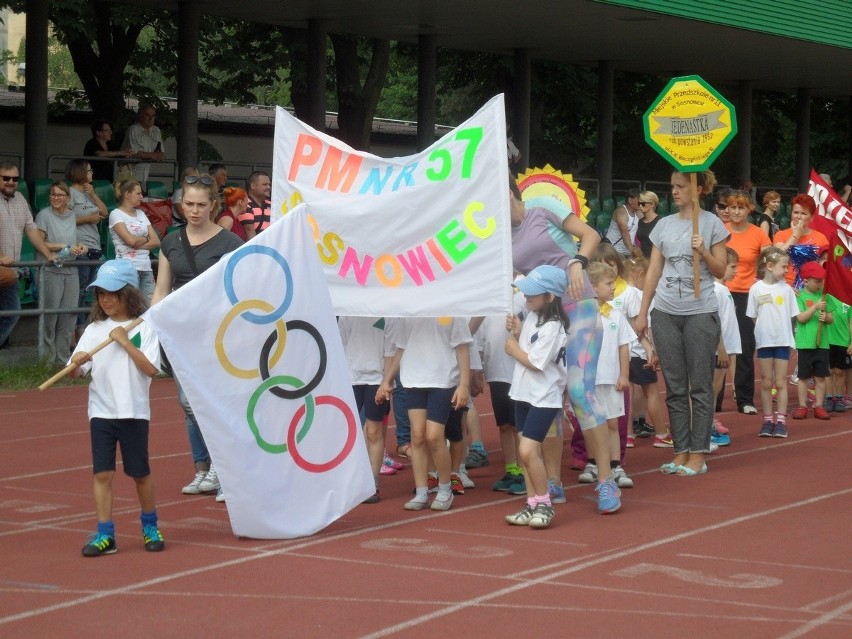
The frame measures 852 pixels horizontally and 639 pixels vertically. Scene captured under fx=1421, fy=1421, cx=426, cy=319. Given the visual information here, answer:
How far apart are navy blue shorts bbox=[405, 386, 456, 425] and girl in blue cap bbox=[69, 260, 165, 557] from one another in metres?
1.79

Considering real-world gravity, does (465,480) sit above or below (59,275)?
below

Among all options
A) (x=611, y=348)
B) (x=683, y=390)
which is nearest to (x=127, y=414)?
(x=611, y=348)

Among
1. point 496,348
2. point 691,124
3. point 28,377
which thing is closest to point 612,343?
point 496,348

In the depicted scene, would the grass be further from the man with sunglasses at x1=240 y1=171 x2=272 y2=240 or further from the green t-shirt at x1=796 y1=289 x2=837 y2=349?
the green t-shirt at x1=796 y1=289 x2=837 y2=349

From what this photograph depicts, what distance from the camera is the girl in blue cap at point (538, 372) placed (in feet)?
27.5

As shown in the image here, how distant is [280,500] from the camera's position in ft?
26.3

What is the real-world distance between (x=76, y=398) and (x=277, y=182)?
19.9ft

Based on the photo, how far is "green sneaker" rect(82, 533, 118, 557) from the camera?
24.7 ft

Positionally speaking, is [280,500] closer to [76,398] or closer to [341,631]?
[341,631]

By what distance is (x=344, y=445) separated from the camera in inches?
328

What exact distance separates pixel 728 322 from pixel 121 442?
680 centimetres

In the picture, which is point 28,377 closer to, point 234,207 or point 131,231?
point 131,231

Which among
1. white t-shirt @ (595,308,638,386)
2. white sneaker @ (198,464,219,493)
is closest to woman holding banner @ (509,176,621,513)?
white t-shirt @ (595,308,638,386)

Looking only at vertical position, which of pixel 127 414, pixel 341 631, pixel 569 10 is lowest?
pixel 341 631
